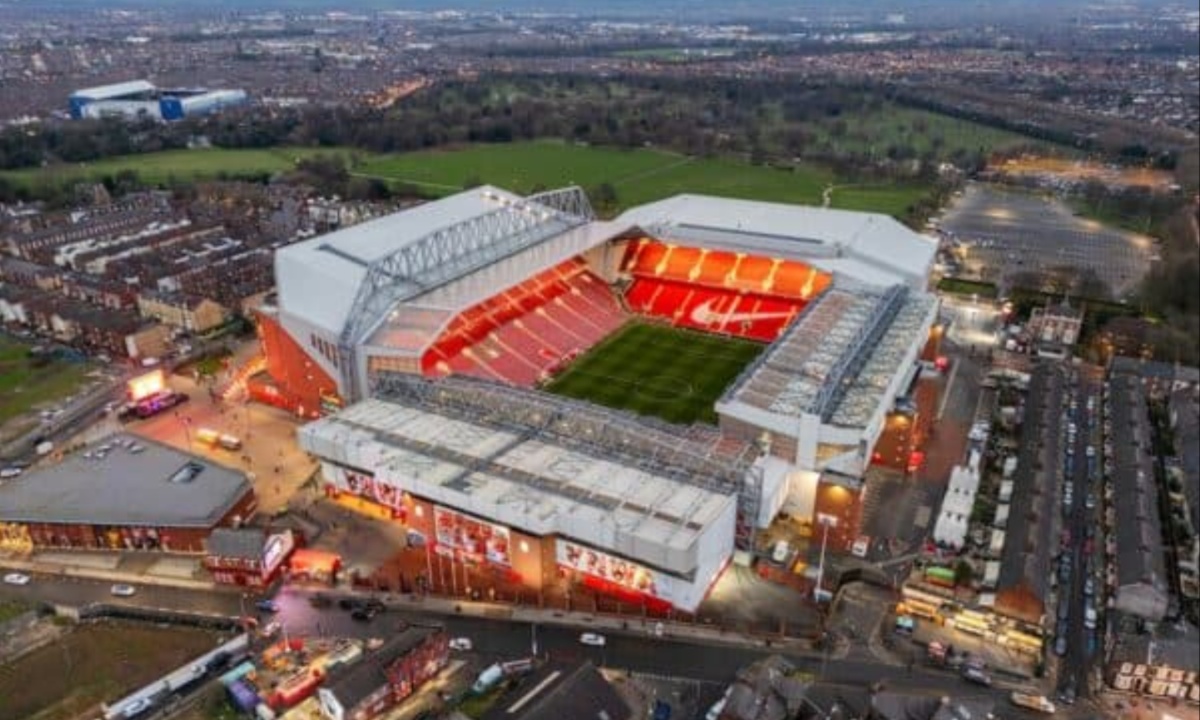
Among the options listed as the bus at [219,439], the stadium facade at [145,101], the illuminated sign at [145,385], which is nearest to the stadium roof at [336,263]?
the bus at [219,439]

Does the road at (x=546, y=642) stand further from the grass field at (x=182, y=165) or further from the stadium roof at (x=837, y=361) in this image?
the grass field at (x=182, y=165)

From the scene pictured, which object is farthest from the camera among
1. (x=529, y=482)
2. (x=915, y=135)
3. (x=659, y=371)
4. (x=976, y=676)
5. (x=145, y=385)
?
(x=915, y=135)

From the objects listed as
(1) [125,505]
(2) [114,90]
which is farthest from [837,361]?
(2) [114,90]

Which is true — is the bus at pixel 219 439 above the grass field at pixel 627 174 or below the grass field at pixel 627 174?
below

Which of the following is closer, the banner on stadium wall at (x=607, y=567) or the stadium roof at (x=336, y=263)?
the banner on stadium wall at (x=607, y=567)

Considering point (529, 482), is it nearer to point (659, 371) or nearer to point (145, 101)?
point (659, 371)

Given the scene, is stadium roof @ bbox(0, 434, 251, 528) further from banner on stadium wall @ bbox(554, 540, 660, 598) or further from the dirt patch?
banner on stadium wall @ bbox(554, 540, 660, 598)
